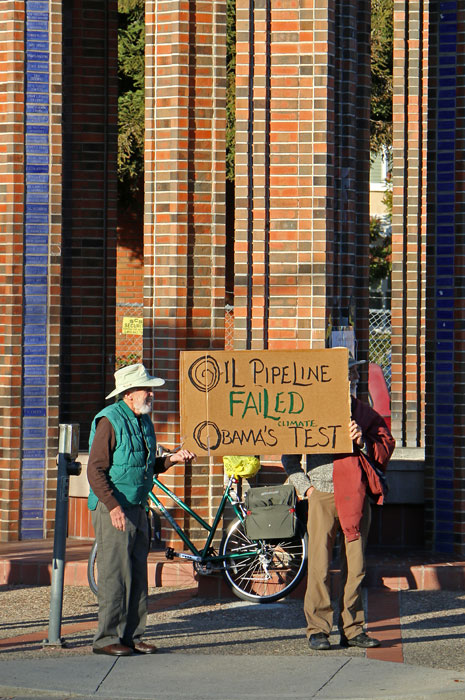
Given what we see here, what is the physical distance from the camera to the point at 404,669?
25.0ft

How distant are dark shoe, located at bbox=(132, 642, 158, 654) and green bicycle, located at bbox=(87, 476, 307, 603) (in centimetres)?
166

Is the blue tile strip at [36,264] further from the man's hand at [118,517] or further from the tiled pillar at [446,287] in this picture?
the man's hand at [118,517]

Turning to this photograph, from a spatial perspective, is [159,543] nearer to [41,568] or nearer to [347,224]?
[41,568]

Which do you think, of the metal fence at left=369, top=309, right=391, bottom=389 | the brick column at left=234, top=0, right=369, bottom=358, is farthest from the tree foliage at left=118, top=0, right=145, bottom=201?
the brick column at left=234, top=0, right=369, bottom=358

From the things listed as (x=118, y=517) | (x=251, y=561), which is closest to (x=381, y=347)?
(x=251, y=561)

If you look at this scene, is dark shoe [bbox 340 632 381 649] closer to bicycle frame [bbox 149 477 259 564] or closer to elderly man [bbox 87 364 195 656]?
elderly man [bbox 87 364 195 656]

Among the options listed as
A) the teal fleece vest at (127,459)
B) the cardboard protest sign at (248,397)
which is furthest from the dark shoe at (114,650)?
the cardboard protest sign at (248,397)

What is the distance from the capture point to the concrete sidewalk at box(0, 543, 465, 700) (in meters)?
7.23

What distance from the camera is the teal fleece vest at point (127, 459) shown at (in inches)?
309

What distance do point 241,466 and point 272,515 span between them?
55 centimetres

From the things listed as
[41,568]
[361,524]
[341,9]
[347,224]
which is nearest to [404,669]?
[361,524]

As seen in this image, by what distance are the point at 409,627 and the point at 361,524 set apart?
40.3 inches

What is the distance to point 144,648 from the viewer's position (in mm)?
8055

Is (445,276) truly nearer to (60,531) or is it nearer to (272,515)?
(272,515)
